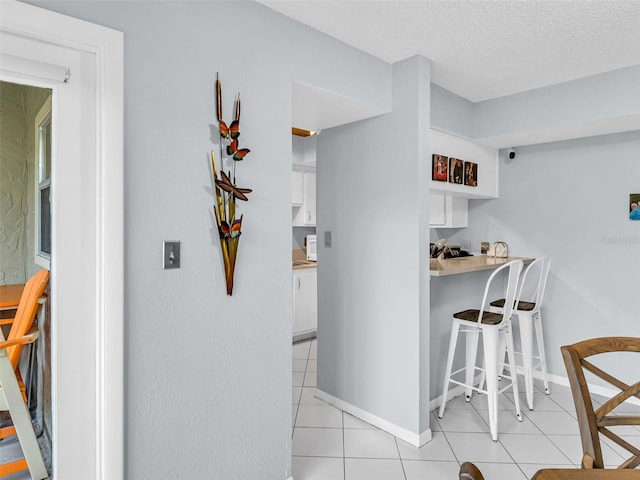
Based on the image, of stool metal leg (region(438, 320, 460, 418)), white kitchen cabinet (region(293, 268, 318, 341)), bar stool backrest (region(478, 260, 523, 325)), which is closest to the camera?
bar stool backrest (region(478, 260, 523, 325))

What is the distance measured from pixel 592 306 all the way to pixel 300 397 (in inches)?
98.7

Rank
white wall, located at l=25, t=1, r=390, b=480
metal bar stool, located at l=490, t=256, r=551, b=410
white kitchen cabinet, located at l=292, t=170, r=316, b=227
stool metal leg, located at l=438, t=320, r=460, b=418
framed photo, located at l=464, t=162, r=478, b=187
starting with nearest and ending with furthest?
white wall, located at l=25, t=1, r=390, b=480, stool metal leg, located at l=438, t=320, r=460, b=418, metal bar stool, located at l=490, t=256, r=551, b=410, framed photo, located at l=464, t=162, r=478, b=187, white kitchen cabinet, located at l=292, t=170, r=316, b=227

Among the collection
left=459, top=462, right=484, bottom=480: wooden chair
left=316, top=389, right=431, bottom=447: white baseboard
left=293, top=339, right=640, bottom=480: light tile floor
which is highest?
left=459, top=462, right=484, bottom=480: wooden chair

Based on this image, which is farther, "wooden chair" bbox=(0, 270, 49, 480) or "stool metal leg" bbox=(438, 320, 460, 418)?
"stool metal leg" bbox=(438, 320, 460, 418)

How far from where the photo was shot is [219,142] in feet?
5.70

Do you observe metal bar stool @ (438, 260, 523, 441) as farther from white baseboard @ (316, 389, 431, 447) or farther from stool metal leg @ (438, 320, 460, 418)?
white baseboard @ (316, 389, 431, 447)

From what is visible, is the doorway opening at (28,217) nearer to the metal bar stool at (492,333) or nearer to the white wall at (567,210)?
the metal bar stool at (492,333)

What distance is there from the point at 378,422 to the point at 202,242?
5.95 feet

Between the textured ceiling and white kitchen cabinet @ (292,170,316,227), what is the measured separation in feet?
7.36

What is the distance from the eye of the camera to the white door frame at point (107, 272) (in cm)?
143

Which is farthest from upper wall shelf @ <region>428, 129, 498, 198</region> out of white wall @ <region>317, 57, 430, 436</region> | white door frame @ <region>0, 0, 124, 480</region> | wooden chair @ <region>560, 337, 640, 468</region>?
white door frame @ <region>0, 0, 124, 480</region>

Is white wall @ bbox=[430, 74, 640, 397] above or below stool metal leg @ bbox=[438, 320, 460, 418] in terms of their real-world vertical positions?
above

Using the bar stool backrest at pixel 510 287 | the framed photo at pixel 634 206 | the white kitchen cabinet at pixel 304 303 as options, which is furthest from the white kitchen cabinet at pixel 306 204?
the framed photo at pixel 634 206

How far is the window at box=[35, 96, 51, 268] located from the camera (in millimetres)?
1375
